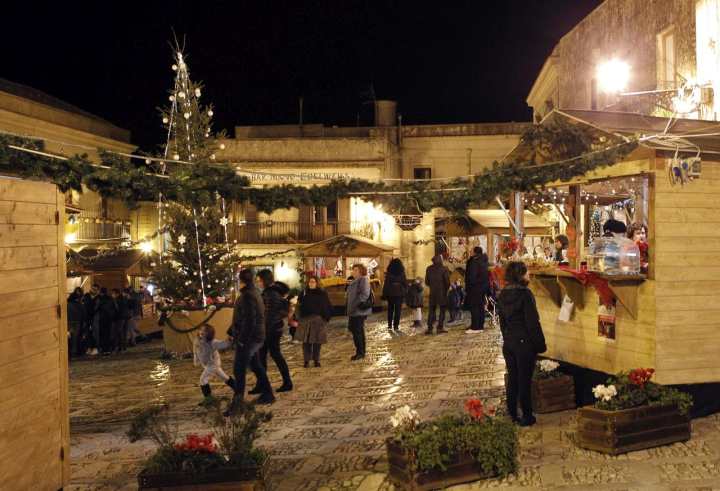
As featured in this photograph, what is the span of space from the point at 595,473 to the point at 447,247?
79.1ft

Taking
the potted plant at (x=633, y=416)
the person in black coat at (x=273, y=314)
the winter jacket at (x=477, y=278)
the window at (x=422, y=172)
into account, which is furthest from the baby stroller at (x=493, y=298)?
the window at (x=422, y=172)

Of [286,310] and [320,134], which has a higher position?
[320,134]

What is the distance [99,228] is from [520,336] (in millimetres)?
28050

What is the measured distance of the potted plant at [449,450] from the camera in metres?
6.04

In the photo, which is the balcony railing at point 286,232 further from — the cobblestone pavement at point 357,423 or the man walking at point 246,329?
the man walking at point 246,329

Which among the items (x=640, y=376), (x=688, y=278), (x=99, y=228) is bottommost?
(x=640, y=376)

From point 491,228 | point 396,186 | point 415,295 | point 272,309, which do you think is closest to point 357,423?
point 272,309

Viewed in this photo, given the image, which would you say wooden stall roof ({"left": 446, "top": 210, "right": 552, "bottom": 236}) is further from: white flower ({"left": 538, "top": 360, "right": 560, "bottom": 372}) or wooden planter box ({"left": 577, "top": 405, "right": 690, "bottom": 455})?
wooden planter box ({"left": 577, "top": 405, "right": 690, "bottom": 455})

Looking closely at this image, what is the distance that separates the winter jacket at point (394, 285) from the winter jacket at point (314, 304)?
164 inches

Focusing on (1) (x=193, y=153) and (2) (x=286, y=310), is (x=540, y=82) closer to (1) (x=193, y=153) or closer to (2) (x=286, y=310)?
(1) (x=193, y=153)

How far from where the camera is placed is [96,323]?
1800cm

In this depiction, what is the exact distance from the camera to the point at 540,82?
88.8 feet

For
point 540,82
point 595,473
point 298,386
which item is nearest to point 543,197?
point 298,386

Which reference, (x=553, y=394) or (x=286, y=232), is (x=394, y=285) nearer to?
(x=553, y=394)
